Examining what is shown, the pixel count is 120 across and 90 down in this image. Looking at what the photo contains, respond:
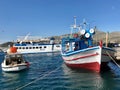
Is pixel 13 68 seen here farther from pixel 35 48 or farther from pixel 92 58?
pixel 35 48

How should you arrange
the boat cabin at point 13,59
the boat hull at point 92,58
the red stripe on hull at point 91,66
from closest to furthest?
the boat hull at point 92,58, the red stripe on hull at point 91,66, the boat cabin at point 13,59

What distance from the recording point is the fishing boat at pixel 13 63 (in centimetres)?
2984

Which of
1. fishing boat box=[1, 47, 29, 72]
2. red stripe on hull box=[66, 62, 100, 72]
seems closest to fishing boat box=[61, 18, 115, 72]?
red stripe on hull box=[66, 62, 100, 72]

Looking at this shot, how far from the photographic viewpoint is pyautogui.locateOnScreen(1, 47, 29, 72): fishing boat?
29844 mm

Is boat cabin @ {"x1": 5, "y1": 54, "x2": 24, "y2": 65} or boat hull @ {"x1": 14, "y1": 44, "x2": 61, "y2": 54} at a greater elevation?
boat hull @ {"x1": 14, "y1": 44, "x2": 61, "y2": 54}

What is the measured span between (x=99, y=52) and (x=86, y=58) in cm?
242

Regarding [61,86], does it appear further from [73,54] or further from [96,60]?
[73,54]

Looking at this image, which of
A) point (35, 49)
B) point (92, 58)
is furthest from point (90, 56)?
point (35, 49)

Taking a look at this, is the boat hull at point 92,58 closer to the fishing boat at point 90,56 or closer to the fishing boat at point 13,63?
the fishing boat at point 90,56

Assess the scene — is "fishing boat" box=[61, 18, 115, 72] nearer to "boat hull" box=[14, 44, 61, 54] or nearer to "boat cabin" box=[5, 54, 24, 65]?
"boat cabin" box=[5, 54, 24, 65]

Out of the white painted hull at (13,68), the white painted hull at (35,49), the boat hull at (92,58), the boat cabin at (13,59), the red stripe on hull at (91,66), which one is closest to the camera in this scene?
the boat hull at (92,58)

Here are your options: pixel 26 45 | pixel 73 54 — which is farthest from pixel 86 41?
pixel 26 45

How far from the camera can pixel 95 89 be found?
19594 mm

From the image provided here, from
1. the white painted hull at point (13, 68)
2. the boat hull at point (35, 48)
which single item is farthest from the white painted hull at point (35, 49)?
the white painted hull at point (13, 68)
